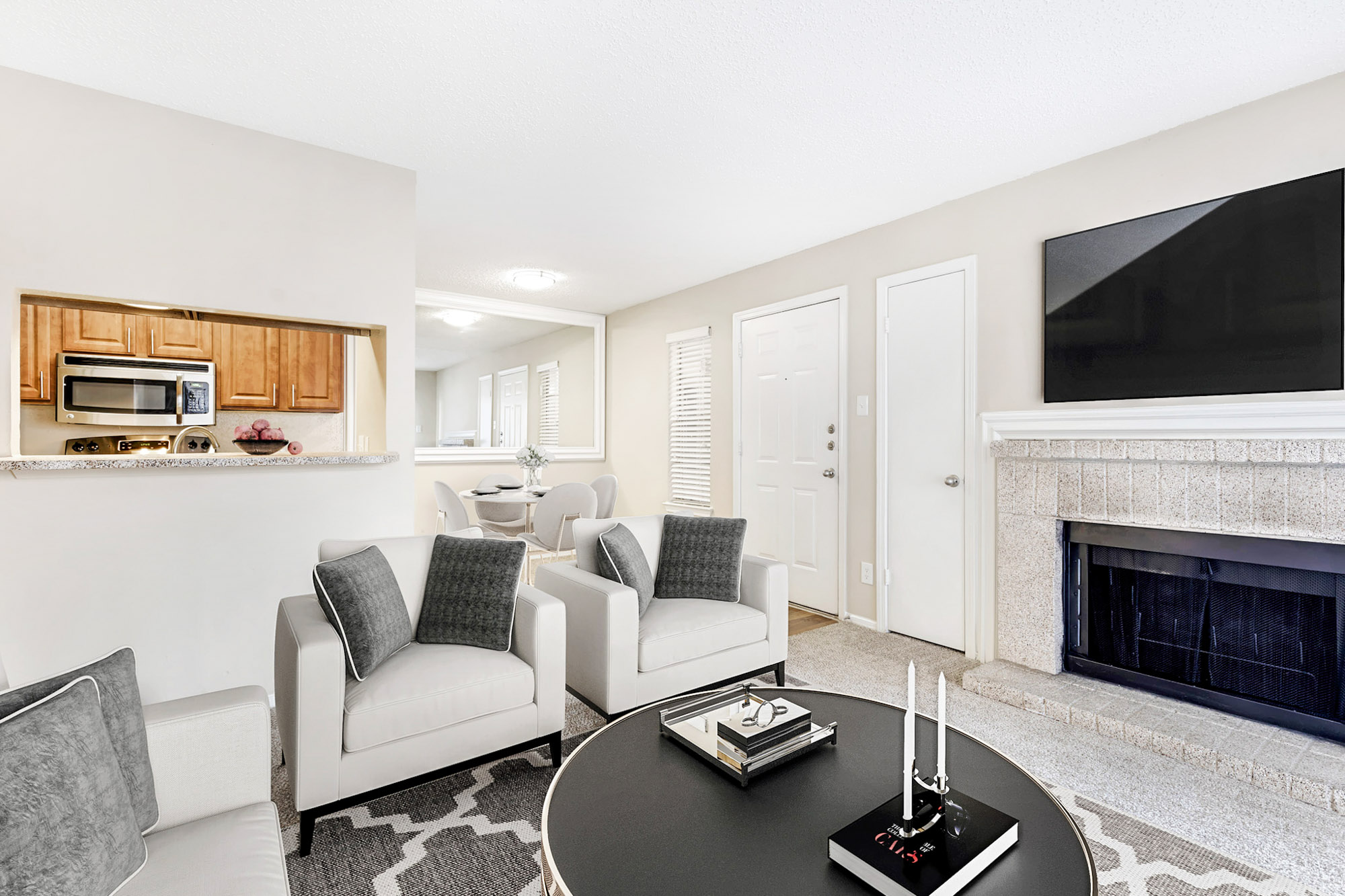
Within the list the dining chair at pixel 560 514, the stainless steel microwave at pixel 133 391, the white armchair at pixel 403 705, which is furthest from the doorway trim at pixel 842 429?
the stainless steel microwave at pixel 133 391

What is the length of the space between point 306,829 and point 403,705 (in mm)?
382

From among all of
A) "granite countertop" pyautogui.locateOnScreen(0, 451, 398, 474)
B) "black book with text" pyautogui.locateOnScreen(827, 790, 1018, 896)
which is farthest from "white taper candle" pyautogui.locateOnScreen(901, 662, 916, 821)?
"granite countertop" pyautogui.locateOnScreen(0, 451, 398, 474)

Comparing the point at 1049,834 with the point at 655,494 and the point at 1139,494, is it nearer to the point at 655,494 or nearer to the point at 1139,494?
the point at 1139,494

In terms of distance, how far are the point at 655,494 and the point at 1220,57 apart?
4.58 m

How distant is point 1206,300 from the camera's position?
8.56 ft

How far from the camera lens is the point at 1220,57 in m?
2.22

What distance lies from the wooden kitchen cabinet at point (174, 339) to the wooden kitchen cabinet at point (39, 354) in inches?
15.3

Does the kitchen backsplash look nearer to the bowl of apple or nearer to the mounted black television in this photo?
the bowl of apple

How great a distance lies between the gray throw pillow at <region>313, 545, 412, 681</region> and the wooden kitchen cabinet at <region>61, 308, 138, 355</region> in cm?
307

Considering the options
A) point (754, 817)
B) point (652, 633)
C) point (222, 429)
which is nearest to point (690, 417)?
point (652, 633)

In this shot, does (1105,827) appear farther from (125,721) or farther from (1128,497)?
(125,721)

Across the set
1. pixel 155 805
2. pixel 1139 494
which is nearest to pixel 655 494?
pixel 1139 494

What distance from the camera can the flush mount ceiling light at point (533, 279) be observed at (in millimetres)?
5012

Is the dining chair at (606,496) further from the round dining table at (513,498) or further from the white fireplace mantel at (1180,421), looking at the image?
the white fireplace mantel at (1180,421)
